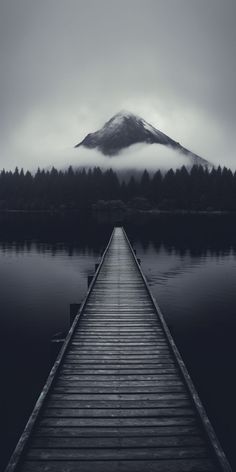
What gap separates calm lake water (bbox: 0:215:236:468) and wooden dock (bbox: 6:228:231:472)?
2.64 meters

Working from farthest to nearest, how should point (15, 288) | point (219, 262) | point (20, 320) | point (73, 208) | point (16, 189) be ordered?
point (16, 189) → point (73, 208) → point (219, 262) → point (15, 288) → point (20, 320)

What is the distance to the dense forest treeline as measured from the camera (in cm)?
13850

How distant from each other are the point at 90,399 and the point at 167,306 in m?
15.3

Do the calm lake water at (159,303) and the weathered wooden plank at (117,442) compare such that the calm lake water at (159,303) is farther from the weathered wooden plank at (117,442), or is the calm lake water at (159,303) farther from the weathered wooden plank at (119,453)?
the weathered wooden plank at (119,453)

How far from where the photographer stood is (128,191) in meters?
148

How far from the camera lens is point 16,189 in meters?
162

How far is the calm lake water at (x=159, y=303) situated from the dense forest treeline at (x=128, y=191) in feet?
287

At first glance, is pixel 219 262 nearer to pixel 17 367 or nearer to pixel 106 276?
pixel 106 276

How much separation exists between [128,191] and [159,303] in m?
126

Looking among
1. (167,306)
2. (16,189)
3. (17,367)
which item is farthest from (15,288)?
(16,189)

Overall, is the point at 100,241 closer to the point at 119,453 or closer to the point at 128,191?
the point at 119,453

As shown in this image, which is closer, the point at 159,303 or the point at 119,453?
the point at 119,453

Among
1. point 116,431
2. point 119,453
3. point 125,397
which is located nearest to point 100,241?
point 125,397

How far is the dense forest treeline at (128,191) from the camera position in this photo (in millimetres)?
138500
